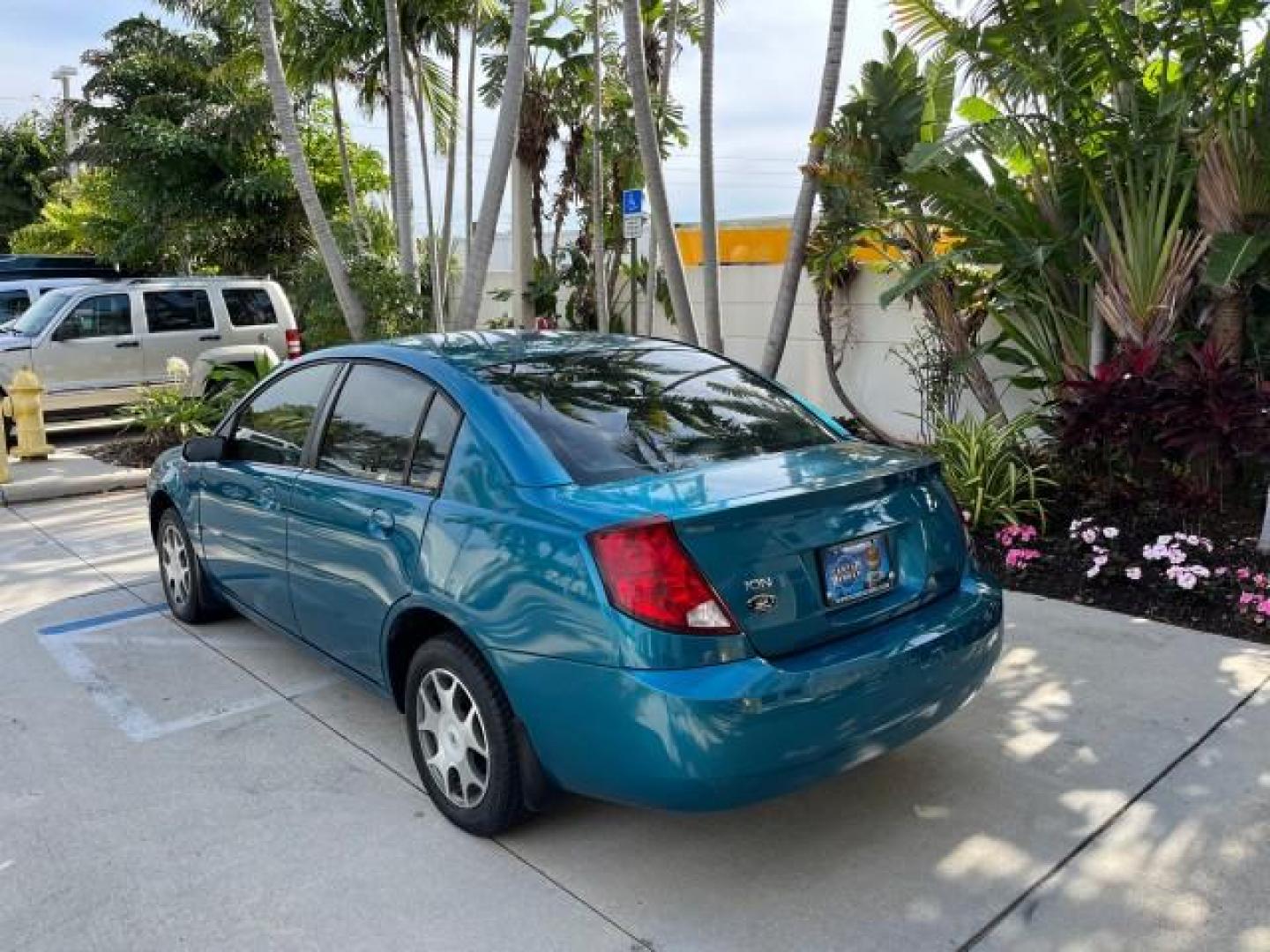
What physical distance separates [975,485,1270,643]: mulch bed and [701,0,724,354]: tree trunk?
3.70 m

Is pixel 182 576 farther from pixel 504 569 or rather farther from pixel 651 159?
pixel 651 159

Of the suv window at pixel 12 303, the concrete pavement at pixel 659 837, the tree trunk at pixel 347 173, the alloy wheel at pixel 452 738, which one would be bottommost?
the concrete pavement at pixel 659 837

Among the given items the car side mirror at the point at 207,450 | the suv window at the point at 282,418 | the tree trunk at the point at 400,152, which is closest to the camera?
the suv window at the point at 282,418

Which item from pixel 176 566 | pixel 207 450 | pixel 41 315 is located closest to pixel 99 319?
pixel 41 315

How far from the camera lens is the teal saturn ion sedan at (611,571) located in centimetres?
275

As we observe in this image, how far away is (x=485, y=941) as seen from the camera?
2793mm

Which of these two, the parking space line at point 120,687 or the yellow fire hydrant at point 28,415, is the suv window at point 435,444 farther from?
the yellow fire hydrant at point 28,415

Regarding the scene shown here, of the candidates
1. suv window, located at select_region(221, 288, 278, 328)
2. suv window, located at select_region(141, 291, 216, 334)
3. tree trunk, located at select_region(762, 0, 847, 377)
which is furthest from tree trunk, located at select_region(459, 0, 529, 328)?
suv window, located at select_region(141, 291, 216, 334)

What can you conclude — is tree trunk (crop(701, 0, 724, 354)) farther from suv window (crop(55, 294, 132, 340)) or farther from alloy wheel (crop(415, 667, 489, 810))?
suv window (crop(55, 294, 132, 340))

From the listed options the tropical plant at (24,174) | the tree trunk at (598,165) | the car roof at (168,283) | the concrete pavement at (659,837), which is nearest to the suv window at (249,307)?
the car roof at (168,283)

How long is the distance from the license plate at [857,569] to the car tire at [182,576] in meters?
3.44

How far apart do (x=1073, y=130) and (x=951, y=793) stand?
494cm

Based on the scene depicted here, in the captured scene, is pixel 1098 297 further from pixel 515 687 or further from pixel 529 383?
pixel 515 687

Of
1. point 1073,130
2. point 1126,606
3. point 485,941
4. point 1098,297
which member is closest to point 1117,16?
point 1073,130
